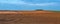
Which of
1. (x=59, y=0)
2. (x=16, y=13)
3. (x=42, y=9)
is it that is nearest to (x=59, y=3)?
(x=59, y=0)

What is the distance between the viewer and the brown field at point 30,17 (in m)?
0.68

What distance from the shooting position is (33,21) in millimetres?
681

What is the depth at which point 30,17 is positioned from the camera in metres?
→ 0.69

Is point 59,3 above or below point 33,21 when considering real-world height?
above

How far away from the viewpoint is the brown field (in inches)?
26.8

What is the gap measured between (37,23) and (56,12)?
175mm

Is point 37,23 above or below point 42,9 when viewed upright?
below

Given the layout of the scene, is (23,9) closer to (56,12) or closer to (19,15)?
(19,15)

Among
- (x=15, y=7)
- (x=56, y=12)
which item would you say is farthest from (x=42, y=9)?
(x=15, y=7)

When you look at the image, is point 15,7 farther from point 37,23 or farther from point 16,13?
point 37,23

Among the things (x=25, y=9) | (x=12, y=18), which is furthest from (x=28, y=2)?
(x=12, y=18)

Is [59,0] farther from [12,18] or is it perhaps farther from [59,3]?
[12,18]

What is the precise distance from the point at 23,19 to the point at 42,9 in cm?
17

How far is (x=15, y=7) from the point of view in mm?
716
